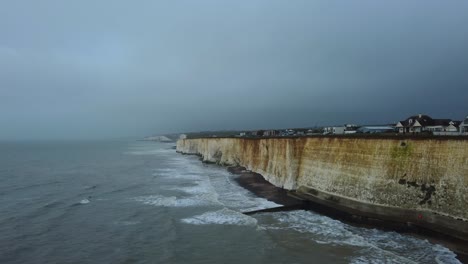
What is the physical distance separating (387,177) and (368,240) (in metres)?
6.45

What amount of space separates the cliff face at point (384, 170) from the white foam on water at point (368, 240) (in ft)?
9.83

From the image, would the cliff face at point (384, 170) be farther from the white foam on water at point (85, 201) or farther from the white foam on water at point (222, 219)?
the white foam on water at point (85, 201)

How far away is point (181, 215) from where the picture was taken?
2819 centimetres

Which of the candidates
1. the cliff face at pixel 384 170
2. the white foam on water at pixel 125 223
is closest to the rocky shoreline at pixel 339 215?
the cliff face at pixel 384 170

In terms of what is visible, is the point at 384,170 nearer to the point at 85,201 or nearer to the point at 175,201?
the point at 175,201

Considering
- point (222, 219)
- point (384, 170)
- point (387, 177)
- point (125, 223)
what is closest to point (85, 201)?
point (125, 223)

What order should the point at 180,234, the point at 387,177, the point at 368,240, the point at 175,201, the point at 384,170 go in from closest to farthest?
the point at 368,240
the point at 180,234
the point at 387,177
the point at 384,170
the point at 175,201

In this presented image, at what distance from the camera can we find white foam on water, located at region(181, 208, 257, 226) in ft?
84.4

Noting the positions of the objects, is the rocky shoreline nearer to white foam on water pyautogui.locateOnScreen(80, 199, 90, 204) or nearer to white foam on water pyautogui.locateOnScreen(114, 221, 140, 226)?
white foam on water pyautogui.locateOnScreen(114, 221, 140, 226)

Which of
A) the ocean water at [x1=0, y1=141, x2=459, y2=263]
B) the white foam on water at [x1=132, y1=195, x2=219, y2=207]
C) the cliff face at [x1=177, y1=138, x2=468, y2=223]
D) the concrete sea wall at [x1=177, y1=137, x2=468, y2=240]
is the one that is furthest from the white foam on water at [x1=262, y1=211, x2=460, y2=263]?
the white foam on water at [x1=132, y1=195, x2=219, y2=207]

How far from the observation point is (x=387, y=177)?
26141 mm

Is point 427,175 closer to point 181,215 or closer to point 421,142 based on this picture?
point 421,142

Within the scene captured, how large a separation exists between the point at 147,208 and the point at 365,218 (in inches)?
663

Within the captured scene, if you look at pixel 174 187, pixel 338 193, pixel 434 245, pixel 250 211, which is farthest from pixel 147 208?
pixel 434 245
